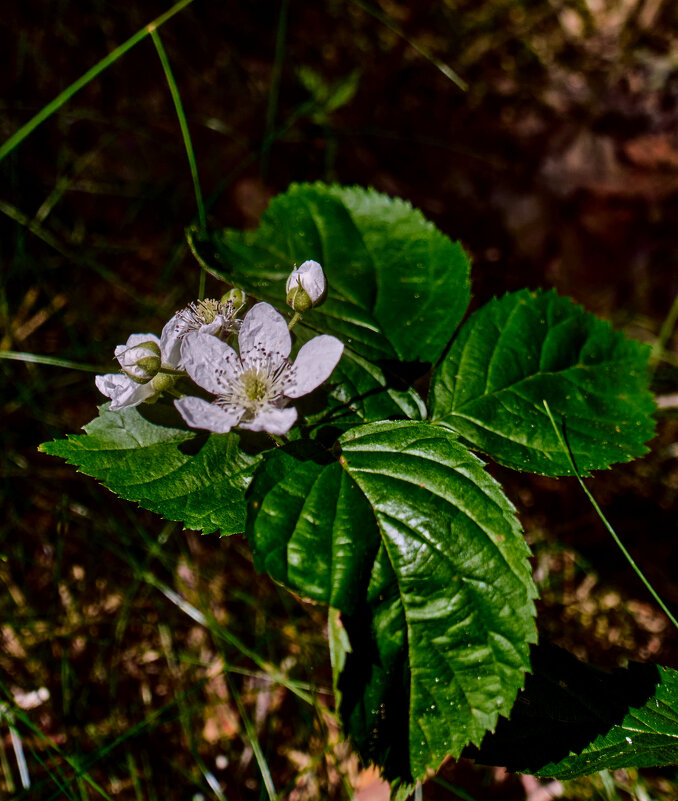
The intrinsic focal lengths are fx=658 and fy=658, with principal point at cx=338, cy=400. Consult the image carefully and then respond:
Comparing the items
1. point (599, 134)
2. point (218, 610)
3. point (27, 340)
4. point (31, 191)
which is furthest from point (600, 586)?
point (31, 191)

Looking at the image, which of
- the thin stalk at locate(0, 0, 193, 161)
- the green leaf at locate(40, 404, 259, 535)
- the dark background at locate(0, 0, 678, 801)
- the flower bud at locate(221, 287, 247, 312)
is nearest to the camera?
the green leaf at locate(40, 404, 259, 535)

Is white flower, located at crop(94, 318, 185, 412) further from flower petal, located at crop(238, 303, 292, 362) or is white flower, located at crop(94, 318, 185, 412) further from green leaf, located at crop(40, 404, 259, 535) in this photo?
flower petal, located at crop(238, 303, 292, 362)

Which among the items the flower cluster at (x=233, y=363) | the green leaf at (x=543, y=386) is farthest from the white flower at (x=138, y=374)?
the green leaf at (x=543, y=386)

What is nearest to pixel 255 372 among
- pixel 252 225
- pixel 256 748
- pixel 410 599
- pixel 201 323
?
pixel 201 323

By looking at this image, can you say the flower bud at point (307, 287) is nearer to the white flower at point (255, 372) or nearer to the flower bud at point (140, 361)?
the white flower at point (255, 372)

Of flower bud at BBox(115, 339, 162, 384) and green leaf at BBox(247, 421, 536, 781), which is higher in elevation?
flower bud at BBox(115, 339, 162, 384)

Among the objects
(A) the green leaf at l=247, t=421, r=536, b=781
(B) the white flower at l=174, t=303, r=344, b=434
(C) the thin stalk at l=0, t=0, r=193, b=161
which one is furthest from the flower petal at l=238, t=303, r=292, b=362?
(C) the thin stalk at l=0, t=0, r=193, b=161

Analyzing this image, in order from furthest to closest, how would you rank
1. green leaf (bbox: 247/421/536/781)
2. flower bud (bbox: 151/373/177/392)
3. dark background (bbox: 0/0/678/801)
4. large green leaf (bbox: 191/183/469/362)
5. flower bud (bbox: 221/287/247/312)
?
dark background (bbox: 0/0/678/801)
large green leaf (bbox: 191/183/469/362)
flower bud (bbox: 221/287/247/312)
flower bud (bbox: 151/373/177/392)
green leaf (bbox: 247/421/536/781)

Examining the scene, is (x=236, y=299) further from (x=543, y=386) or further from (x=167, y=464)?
(x=543, y=386)
